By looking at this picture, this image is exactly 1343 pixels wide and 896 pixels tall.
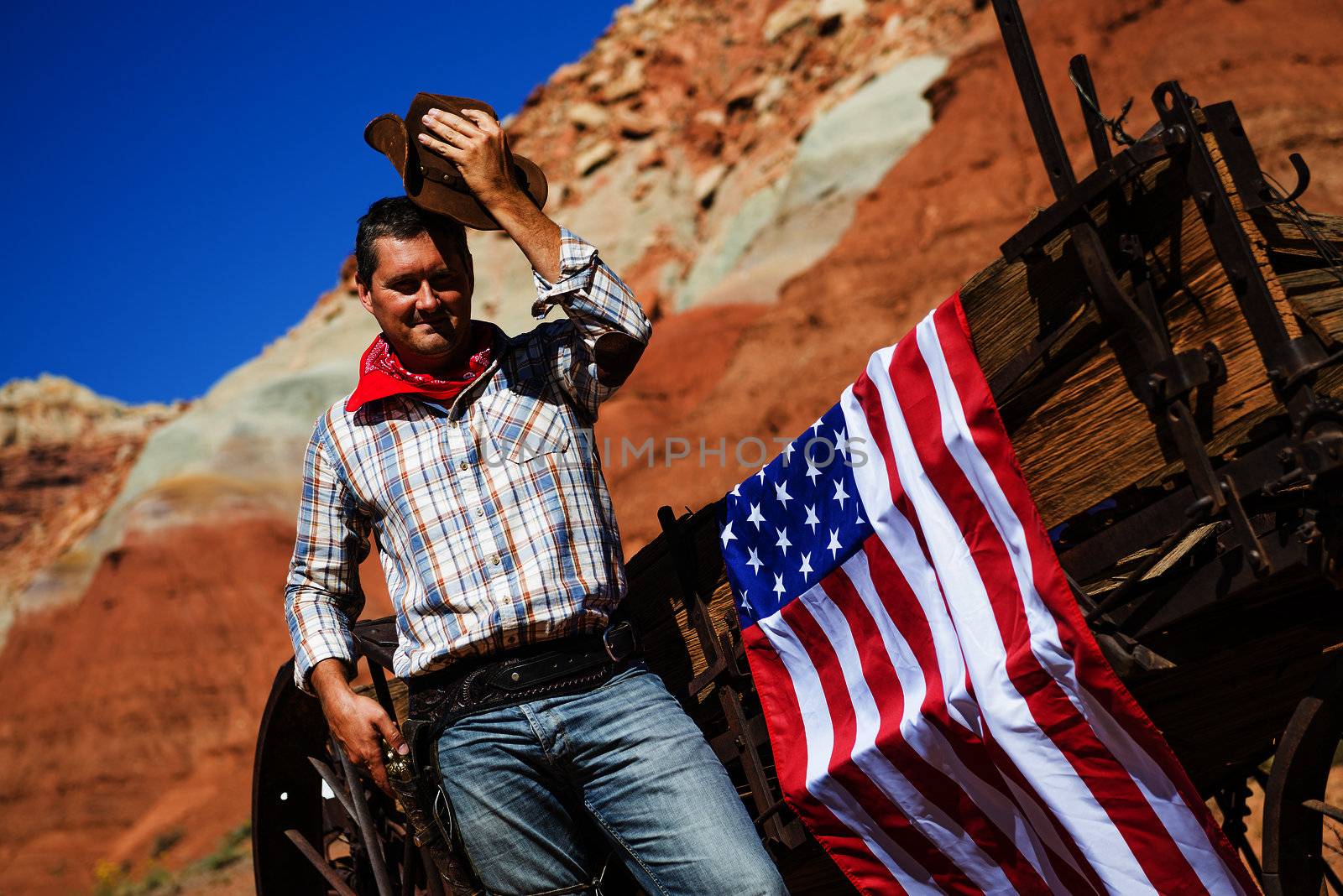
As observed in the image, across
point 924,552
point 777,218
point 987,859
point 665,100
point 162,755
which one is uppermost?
point 665,100

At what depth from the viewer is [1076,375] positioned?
2.32 m

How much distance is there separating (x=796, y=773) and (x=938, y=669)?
1.98 feet

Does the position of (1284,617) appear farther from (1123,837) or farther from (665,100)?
(665,100)

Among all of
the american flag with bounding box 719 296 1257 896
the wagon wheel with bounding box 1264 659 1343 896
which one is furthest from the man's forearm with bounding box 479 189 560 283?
the wagon wheel with bounding box 1264 659 1343 896

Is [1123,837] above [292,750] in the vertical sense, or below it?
below

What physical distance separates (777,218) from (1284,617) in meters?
22.2

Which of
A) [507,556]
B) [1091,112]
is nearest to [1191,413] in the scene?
[1091,112]

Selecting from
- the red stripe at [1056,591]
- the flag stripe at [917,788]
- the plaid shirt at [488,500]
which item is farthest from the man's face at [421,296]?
the red stripe at [1056,591]

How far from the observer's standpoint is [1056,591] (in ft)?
7.57

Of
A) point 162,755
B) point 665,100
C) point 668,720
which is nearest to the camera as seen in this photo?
point 668,720

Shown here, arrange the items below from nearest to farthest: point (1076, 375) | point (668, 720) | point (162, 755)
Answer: point (1076, 375)
point (668, 720)
point (162, 755)

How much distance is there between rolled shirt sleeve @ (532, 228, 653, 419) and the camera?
9.10ft

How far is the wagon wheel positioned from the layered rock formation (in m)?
14.0

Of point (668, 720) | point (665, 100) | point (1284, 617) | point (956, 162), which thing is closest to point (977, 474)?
point (1284, 617)
